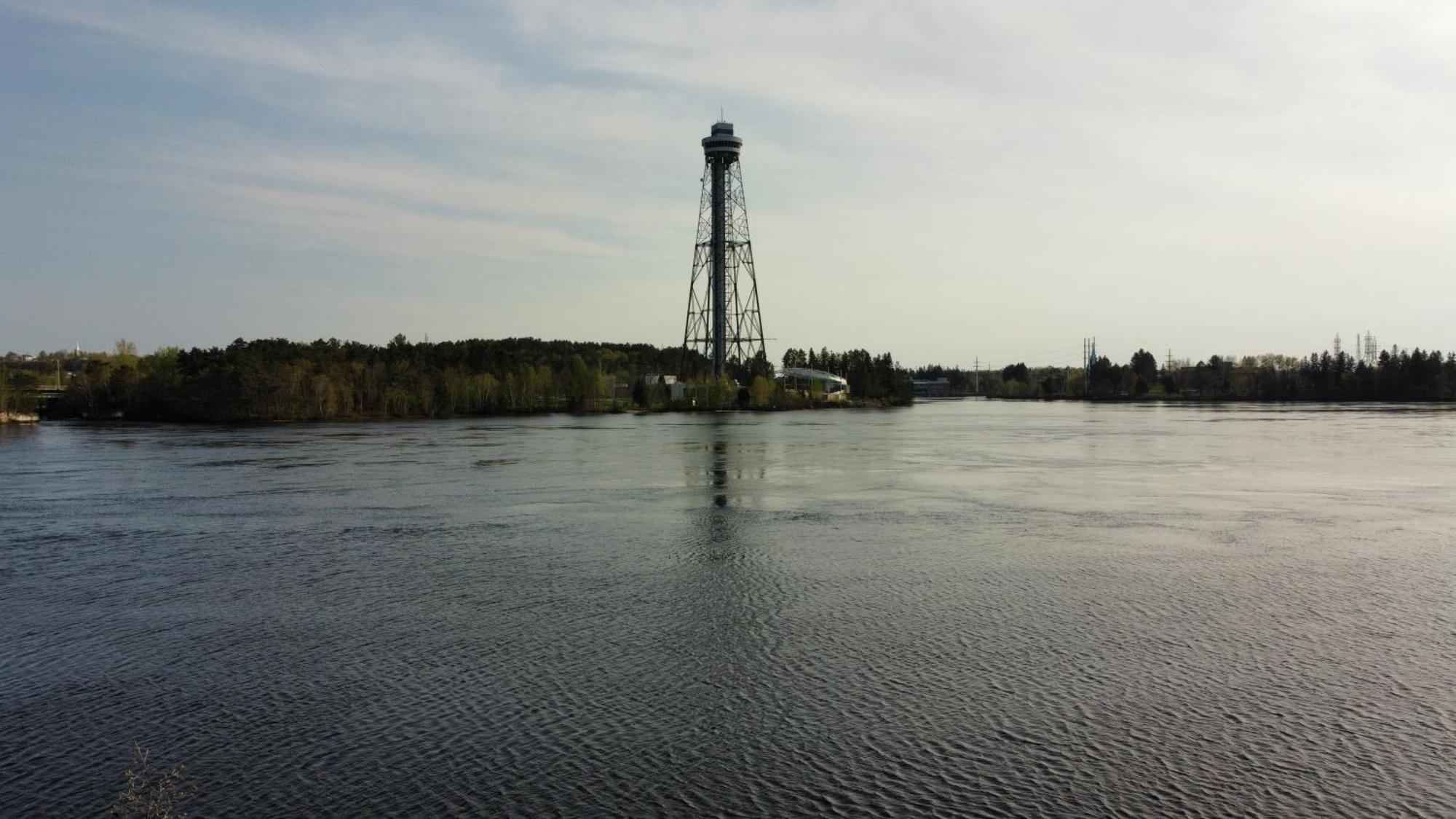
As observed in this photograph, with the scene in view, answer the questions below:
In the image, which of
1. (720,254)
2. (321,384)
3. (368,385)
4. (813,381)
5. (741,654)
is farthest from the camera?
(813,381)

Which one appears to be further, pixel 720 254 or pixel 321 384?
pixel 720 254

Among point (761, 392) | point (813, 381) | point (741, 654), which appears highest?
point (813, 381)

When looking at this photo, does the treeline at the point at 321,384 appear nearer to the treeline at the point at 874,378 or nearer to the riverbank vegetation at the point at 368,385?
the riverbank vegetation at the point at 368,385

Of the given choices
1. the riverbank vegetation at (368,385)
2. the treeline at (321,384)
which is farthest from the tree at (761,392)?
the treeline at (321,384)

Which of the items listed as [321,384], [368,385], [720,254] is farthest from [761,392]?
[321,384]

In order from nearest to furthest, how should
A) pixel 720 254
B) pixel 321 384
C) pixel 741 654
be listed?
pixel 741 654
pixel 321 384
pixel 720 254

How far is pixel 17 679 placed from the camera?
1117 cm

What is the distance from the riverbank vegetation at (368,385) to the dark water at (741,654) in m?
70.4

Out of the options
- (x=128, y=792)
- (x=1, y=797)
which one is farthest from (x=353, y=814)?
(x=1, y=797)

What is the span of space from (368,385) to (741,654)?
100 meters

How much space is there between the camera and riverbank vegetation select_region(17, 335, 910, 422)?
9381 centimetres

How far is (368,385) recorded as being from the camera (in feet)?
343

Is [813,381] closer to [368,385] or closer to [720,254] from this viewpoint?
[720,254]

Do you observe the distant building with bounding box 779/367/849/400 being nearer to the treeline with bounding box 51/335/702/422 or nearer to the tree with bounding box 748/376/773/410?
the tree with bounding box 748/376/773/410
